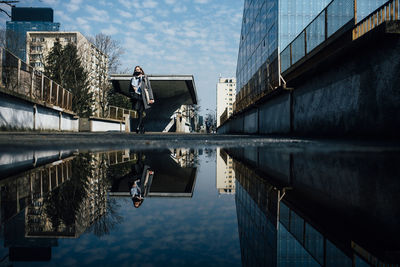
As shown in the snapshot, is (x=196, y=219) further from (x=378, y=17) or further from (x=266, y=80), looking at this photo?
(x=266, y=80)

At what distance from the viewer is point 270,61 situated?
13.3 m

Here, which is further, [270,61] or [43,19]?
[43,19]

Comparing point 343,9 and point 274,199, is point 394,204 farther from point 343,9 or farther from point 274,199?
point 343,9

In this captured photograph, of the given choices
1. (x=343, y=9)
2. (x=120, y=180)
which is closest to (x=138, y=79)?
(x=343, y=9)

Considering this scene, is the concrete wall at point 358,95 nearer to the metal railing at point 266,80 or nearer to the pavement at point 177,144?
the pavement at point 177,144

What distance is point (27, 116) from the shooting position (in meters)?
13.2

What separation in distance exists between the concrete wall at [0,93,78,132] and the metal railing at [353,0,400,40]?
11227 mm

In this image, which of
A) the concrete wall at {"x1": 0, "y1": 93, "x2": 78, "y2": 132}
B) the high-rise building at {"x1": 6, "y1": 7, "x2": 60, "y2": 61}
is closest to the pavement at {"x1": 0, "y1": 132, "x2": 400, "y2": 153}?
the concrete wall at {"x1": 0, "y1": 93, "x2": 78, "y2": 132}

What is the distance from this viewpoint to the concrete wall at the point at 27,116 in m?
11.2

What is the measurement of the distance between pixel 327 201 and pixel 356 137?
565 centimetres

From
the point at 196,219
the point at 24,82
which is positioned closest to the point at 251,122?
the point at 24,82

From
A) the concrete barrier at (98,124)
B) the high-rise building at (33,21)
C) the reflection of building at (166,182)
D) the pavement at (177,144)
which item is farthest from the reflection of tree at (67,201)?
the high-rise building at (33,21)

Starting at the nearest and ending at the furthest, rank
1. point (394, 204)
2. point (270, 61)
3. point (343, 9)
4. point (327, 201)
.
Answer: point (394, 204) → point (327, 201) → point (343, 9) → point (270, 61)

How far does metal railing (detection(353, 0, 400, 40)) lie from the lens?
17.2 feet
